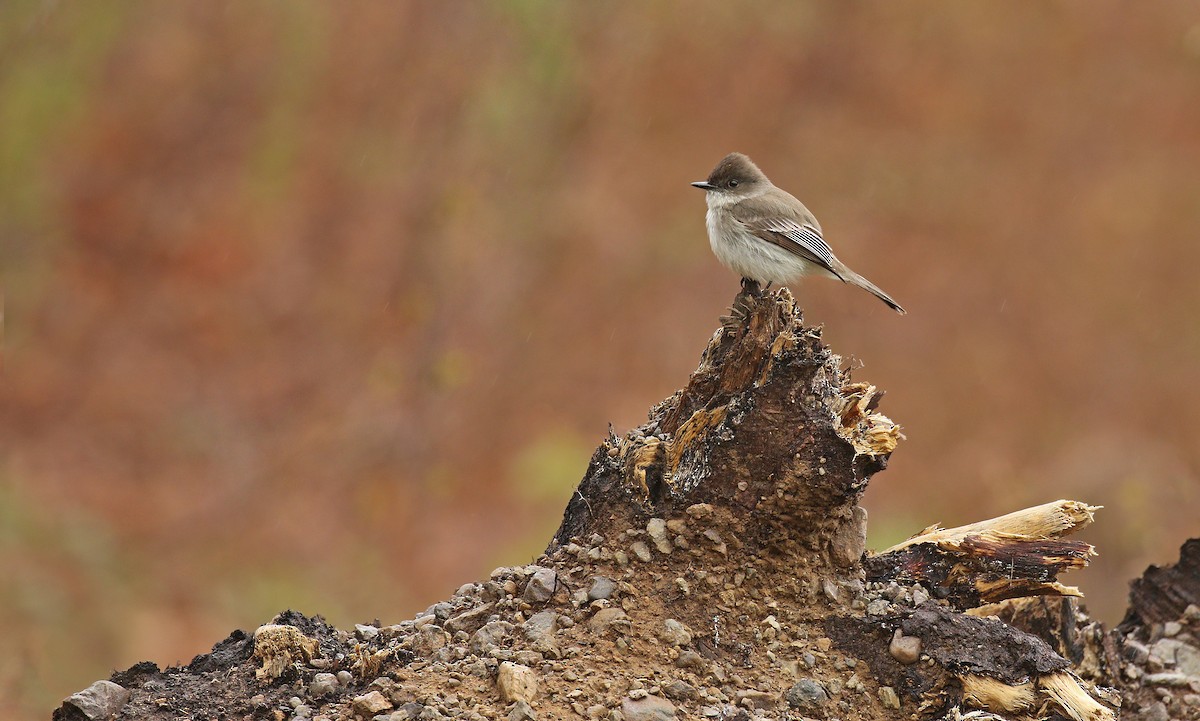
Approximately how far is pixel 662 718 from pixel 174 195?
57.9 feet

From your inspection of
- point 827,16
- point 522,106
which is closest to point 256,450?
point 522,106

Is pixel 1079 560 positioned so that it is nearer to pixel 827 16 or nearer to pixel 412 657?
pixel 412 657

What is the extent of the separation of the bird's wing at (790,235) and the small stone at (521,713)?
5301 millimetres

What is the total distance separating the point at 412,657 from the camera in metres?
5.11

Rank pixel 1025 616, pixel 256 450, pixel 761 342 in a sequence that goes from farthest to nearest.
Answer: pixel 256 450 → pixel 1025 616 → pixel 761 342

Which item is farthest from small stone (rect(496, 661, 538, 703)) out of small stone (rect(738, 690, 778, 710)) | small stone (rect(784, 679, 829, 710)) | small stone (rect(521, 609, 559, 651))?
small stone (rect(784, 679, 829, 710))

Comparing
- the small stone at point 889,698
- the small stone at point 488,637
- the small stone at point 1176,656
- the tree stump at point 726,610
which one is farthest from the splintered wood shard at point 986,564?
the small stone at point 488,637

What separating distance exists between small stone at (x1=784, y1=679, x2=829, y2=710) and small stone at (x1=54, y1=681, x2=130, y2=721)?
2.63 meters

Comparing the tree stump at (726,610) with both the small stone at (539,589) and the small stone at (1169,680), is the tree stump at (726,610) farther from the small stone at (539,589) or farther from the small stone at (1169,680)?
the small stone at (1169,680)

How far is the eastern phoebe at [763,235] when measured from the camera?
9.27 meters

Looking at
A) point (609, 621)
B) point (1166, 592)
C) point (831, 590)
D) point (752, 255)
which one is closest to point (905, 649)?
point (831, 590)

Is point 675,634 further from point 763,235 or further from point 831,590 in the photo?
point 763,235

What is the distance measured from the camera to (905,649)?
5.13 metres

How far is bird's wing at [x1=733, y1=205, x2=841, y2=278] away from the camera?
927 centimetres
